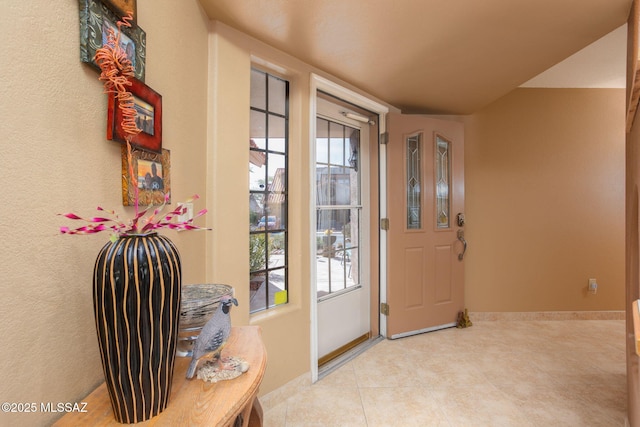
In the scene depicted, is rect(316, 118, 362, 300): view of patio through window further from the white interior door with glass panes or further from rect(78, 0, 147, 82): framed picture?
rect(78, 0, 147, 82): framed picture

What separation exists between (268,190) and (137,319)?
140 cm

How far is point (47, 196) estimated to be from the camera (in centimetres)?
65

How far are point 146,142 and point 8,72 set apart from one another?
1.33 ft

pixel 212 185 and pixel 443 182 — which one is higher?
pixel 443 182

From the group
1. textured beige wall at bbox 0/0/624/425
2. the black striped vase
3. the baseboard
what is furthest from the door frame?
the baseboard

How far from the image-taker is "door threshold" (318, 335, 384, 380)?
7.33 feet

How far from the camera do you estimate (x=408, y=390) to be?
2.02 metres

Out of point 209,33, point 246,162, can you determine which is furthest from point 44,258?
point 209,33

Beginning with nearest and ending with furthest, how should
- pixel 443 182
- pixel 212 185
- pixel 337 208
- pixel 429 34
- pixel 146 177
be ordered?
pixel 146 177 → pixel 212 185 → pixel 429 34 → pixel 337 208 → pixel 443 182

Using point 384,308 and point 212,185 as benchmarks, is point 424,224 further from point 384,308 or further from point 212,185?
point 212,185

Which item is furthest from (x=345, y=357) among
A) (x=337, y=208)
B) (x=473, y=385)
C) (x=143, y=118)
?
(x=143, y=118)

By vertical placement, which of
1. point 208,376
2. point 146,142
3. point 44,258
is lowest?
point 208,376

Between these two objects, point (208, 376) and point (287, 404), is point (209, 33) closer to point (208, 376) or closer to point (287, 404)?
point (208, 376)

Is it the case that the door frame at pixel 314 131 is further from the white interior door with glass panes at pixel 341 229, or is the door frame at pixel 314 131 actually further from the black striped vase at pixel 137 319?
the black striped vase at pixel 137 319
